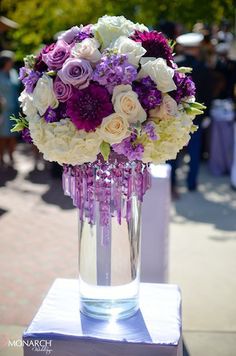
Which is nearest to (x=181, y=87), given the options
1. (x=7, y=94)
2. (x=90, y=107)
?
(x=90, y=107)

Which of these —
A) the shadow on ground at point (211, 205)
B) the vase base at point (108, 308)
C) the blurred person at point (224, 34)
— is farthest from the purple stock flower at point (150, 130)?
the blurred person at point (224, 34)

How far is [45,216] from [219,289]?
253 cm

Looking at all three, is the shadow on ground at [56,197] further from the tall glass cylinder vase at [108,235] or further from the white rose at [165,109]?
Answer: the white rose at [165,109]

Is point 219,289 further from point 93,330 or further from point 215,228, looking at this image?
point 93,330

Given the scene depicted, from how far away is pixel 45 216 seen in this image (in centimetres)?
625

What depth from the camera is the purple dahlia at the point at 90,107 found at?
78.0 inches

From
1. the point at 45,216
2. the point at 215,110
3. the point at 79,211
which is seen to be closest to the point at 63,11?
the point at 215,110

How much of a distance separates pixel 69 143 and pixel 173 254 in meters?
3.23

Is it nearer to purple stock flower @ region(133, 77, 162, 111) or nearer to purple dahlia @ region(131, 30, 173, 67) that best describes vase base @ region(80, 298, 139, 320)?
purple stock flower @ region(133, 77, 162, 111)

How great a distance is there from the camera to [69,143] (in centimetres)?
203

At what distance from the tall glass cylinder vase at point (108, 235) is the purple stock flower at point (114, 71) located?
1.14 ft

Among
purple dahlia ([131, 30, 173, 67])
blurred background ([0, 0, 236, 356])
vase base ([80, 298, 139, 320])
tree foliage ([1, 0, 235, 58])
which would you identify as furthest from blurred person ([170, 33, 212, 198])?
vase base ([80, 298, 139, 320])

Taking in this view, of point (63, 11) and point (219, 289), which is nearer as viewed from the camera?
point (219, 289)

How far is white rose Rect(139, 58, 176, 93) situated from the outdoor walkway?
190 centimetres
